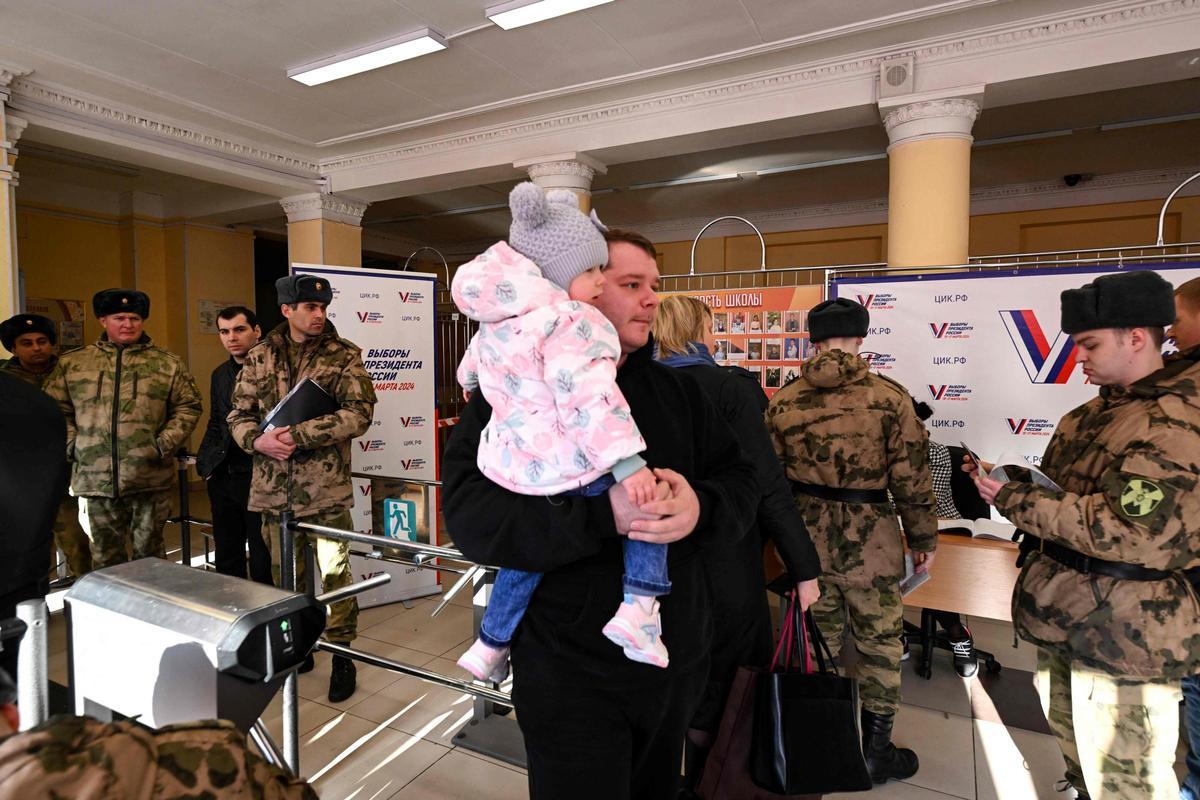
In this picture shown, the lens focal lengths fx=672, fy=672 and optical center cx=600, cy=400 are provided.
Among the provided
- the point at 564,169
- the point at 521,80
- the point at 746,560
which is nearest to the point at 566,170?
the point at 564,169

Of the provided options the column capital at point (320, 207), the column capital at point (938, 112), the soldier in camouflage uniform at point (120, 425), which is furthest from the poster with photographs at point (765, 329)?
the column capital at point (320, 207)

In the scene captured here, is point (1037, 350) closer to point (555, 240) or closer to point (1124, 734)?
point (1124, 734)

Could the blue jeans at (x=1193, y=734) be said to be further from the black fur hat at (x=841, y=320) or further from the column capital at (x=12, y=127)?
the column capital at (x=12, y=127)

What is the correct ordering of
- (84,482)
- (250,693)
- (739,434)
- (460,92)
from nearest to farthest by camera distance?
→ (250,693) < (739,434) < (84,482) < (460,92)

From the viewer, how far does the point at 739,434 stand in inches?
71.2

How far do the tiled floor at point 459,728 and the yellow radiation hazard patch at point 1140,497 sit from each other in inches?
52.3

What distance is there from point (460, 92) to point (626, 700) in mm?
5493

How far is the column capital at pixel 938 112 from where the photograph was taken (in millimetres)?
4461

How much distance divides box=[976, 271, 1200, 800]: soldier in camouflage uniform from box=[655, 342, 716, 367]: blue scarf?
2.89 ft

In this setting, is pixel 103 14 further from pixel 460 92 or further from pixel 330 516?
pixel 330 516

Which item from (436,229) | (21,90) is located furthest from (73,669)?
(436,229)

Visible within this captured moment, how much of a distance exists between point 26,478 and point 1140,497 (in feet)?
8.72

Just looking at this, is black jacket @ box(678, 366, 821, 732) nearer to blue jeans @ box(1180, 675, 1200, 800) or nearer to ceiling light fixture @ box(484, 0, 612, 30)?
blue jeans @ box(1180, 675, 1200, 800)

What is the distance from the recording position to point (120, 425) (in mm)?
3332
